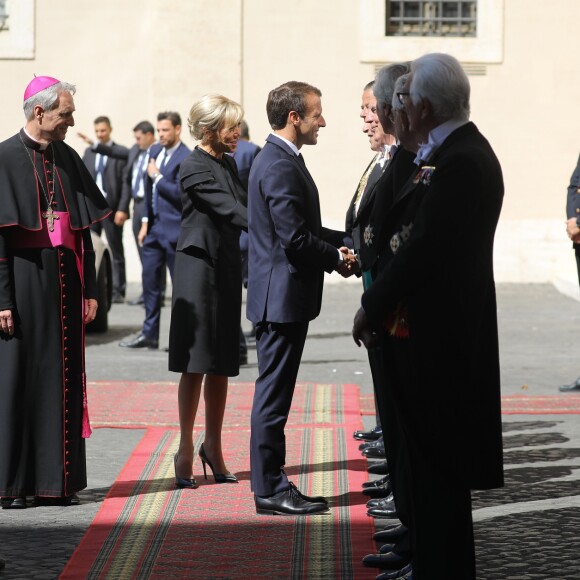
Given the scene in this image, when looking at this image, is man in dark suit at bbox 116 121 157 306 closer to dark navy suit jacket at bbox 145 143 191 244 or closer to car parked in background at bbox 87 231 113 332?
car parked in background at bbox 87 231 113 332

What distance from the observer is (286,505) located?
704cm

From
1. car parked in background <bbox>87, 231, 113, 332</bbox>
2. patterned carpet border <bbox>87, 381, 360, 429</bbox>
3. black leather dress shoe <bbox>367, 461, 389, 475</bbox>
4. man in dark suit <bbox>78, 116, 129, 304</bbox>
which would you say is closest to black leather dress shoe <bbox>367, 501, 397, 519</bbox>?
black leather dress shoe <bbox>367, 461, 389, 475</bbox>

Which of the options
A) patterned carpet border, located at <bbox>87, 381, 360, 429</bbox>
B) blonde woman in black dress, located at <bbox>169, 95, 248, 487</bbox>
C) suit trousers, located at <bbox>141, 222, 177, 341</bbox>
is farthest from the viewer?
suit trousers, located at <bbox>141, 222, 177, 341</bbox>

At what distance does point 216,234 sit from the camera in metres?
7.94

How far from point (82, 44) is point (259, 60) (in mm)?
2693

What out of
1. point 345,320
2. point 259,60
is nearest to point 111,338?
point 345,320

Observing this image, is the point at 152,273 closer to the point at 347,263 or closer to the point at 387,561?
the point at 347,263

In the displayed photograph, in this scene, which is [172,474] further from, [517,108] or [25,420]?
[517,108]

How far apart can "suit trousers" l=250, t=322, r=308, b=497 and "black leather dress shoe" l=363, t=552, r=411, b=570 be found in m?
1.09

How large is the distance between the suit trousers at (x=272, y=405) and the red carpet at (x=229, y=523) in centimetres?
18

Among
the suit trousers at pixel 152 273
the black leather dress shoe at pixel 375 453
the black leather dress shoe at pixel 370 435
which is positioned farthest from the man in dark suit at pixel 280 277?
the suit trousers at pixel 152 273

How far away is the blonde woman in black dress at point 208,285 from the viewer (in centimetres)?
774

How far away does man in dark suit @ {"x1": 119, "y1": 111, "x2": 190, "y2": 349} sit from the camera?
1286cm

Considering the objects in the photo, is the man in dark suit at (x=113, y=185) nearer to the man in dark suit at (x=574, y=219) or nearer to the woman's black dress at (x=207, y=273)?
the man in dark suit at (x=574, y=219)
